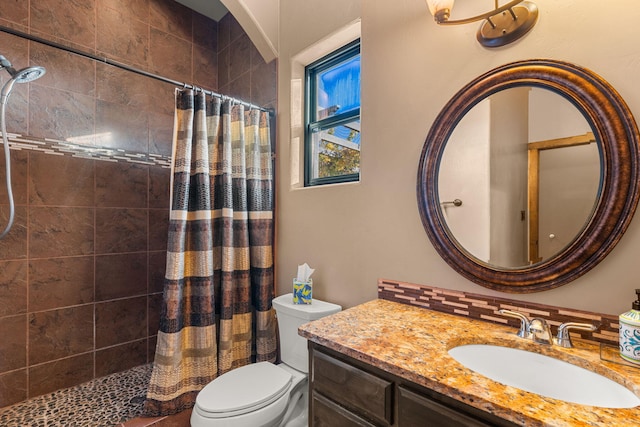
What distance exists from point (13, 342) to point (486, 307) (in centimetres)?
271

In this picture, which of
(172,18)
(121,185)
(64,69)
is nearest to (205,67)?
(172,18)

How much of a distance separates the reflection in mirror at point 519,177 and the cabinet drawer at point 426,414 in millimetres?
618

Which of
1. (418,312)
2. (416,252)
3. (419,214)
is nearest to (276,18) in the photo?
(419,214)

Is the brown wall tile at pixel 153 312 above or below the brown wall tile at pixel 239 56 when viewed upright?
below

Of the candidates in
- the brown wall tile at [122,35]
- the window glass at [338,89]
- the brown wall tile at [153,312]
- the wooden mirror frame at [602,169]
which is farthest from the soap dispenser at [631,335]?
the brown wall tile at [122,35]

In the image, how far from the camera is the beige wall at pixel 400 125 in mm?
959

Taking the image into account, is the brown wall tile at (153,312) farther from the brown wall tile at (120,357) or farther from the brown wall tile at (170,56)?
the brown wall tile at (170,56)

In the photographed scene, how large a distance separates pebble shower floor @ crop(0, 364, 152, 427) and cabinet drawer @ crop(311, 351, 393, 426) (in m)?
1.41

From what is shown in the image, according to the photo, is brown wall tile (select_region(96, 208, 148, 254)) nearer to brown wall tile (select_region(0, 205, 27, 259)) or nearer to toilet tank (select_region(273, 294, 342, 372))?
brown wall tile (select_region(0, 205, 27, 259))

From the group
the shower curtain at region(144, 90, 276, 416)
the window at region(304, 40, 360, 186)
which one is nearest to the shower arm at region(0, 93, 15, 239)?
the shower curtain at region(144, 90, 276, 416)

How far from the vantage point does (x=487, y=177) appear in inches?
47.8

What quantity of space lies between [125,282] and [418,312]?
7.12 ft

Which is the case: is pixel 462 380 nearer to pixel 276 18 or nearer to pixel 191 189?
pixel 191 189

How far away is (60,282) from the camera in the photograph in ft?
6.69
